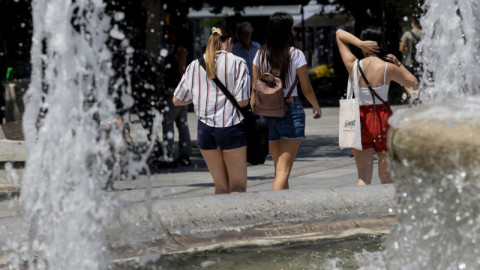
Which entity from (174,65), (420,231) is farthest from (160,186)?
(420,231)

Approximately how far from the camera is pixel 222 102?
6.52m

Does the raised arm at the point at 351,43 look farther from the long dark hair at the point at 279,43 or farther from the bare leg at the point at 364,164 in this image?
the bare leg at the point at 364,164

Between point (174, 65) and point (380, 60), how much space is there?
478 cm

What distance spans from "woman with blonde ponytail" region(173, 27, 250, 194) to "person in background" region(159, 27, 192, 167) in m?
4.11

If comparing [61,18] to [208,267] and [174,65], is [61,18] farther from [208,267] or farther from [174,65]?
[174,65]

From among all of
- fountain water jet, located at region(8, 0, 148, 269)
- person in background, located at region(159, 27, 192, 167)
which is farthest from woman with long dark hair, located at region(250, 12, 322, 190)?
person in background, located at region(159, 27, 192, 167)

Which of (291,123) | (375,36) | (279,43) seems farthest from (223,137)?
(375,36)

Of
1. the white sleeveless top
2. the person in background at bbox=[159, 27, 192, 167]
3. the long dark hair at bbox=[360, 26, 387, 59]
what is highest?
the long dark hair at bbox=[360, 26, 387, 59]

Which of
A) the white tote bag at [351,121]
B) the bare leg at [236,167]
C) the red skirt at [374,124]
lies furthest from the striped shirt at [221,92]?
the red skirt at [374,124]

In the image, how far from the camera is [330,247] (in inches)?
218

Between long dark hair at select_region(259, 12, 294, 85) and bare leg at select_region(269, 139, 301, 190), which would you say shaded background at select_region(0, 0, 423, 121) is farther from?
bare leg at select_region(269, 139, 301, 190)

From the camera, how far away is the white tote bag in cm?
699

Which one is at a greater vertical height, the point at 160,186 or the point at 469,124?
the point at 469,124

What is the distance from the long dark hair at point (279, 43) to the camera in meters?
6.86
